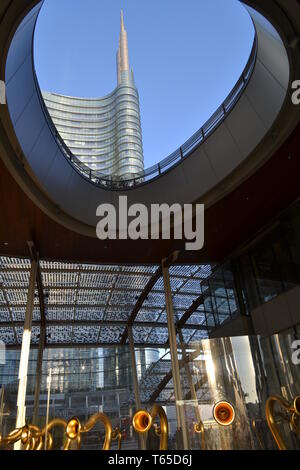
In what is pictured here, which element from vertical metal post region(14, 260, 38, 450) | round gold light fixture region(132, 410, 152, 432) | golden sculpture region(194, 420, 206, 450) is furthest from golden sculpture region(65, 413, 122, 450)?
vertical metal post region(14, 260, 38, 450)

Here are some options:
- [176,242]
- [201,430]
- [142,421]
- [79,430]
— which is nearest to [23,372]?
[176,242]

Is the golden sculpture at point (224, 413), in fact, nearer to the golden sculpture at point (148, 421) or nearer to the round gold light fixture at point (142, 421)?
the golden sculpture at point (148, 421)

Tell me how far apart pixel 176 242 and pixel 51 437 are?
10349 mm

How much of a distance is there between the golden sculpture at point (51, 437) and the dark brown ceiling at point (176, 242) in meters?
6.61

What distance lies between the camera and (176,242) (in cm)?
1407

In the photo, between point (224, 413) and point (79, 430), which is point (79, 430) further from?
point (224, 413)

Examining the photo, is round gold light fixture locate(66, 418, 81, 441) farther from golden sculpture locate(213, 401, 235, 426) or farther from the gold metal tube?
golden sculpture locate(213, 401, 235, 426)

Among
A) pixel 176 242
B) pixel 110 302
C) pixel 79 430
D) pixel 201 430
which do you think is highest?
pixel 110 302

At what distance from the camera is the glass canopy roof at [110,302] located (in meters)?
16.5

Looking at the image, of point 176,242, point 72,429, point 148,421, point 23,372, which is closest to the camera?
point 72,429

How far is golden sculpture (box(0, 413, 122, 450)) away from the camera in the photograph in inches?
139

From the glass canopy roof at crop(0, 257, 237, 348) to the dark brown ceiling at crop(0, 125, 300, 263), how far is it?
148 cm
